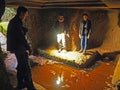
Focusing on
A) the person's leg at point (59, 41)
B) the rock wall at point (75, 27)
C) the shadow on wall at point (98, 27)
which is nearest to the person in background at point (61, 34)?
the person's leg at point (59, 41)

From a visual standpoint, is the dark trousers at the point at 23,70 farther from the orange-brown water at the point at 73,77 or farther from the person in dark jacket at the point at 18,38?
the orange-brown water at the point at 73,77

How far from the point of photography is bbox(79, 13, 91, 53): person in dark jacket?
12.2 m

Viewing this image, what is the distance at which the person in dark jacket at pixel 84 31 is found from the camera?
12234mm

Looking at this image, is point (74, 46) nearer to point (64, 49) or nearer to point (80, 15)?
point (64, 49)

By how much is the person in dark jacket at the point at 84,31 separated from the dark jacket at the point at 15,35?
6474 millimetres

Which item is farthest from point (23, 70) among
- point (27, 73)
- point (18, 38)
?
point (18, 38)

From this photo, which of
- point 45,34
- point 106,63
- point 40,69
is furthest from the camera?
point 45,34

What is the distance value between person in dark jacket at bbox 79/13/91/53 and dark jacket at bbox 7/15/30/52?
6474mm

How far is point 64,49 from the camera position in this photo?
13406 millimetres

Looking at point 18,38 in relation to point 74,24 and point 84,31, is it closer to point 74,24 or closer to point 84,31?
point 84,31

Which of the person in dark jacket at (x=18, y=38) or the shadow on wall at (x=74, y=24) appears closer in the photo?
the person in dark jacket at (x=18, y=38)

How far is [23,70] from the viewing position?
6.43m

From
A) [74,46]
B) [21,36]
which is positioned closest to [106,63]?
[74,46]

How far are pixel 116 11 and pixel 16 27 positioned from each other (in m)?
7.69
